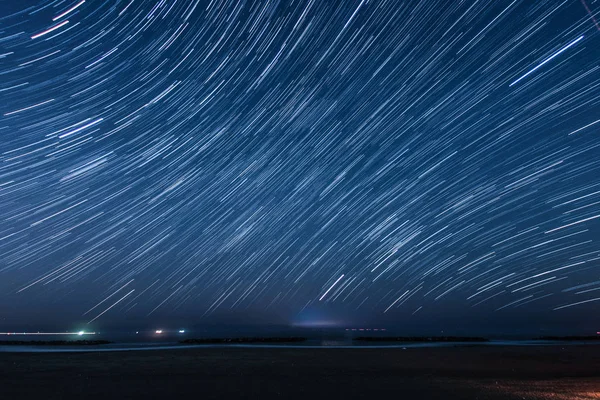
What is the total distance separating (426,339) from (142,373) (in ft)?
74.6

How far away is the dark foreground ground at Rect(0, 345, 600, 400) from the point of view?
10.0 meters

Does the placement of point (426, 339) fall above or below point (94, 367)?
above

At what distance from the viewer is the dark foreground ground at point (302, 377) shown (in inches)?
395

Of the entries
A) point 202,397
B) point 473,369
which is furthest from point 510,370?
point 202,397

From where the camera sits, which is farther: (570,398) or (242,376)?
(242,376)

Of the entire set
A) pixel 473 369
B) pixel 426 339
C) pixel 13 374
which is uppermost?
pixel 426 339

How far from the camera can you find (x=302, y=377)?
1234cm

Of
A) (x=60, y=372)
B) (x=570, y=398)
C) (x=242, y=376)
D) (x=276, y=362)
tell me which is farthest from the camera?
(x=276, y=362)

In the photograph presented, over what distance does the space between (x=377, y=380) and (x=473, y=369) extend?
14.1 ft

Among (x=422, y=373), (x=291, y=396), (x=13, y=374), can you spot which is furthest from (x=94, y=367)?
(x=422, y=373)

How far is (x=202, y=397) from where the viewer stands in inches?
379

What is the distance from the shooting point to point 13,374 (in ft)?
42.9

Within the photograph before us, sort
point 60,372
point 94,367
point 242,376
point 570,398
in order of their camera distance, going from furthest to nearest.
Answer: point 94,367
point 60,372
point 242,376
point 570,398

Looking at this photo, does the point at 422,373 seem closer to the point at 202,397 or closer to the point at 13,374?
the point at 202,397
